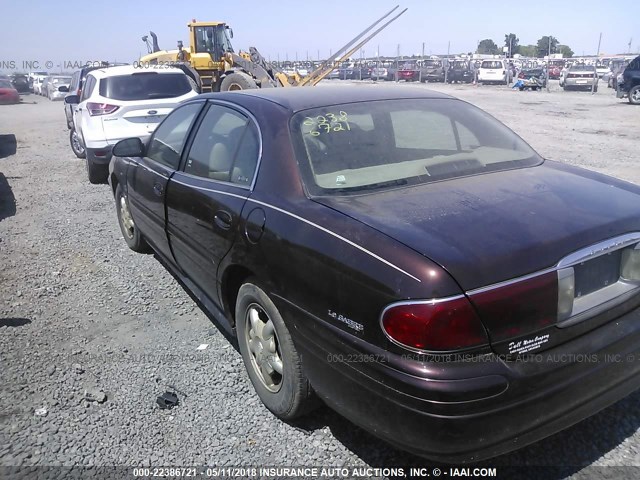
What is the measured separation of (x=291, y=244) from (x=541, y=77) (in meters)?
35.8

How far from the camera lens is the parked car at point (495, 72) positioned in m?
37.0

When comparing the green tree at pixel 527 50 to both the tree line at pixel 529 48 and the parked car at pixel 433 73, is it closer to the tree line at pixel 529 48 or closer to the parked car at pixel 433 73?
the tree line at pixel 529 48

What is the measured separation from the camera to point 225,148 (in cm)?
338

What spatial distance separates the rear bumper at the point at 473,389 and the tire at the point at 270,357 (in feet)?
0.96

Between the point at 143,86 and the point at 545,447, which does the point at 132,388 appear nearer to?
the point at 545,447

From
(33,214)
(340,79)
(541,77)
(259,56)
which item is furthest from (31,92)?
(33,214)

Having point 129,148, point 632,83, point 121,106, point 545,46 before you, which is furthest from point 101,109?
point 545,46

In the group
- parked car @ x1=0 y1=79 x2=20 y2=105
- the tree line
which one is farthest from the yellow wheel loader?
the tree line

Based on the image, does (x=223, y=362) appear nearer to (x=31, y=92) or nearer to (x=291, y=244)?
(x=291, y=244)

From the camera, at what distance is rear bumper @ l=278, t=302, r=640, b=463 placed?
1.96 m

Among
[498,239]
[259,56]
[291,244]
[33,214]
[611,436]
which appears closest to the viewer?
[498,239]

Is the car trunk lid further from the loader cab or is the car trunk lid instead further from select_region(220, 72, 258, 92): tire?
the loader cab

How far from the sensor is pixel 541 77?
33.7m

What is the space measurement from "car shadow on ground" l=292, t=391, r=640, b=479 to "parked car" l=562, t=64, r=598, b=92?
32.0 meters
